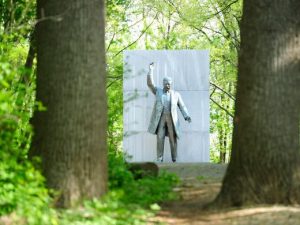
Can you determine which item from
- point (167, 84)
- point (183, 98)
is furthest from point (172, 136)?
point (183, 98)

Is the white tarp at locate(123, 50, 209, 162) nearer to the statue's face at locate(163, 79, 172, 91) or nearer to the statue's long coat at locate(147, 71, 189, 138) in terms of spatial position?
the statue's long coat at locate(147, 71, 189, 138)

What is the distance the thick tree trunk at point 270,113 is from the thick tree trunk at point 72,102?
1361 millimetres

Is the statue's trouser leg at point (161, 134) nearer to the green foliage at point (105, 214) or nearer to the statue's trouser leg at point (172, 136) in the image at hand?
the statue's trouser leg at point (172, 136)

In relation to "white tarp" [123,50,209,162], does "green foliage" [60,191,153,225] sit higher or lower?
lower

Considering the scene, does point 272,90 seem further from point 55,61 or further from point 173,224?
point 55,61

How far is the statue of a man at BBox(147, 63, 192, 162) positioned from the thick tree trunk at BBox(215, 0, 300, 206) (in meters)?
9.06

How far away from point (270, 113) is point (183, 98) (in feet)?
39.2

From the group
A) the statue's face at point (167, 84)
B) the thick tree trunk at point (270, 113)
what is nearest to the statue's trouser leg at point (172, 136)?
the statue's face at point (167, 84)

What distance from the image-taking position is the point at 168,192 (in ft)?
23.1

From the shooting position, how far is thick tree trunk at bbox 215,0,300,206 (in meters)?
6.14

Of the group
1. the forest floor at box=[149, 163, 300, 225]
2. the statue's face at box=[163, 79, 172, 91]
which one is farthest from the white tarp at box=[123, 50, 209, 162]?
the forest floor at box=[149, 163, 300, 225]

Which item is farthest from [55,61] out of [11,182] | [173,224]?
[173,224]

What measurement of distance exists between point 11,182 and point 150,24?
24093mm

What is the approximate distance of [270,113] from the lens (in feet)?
20.2
